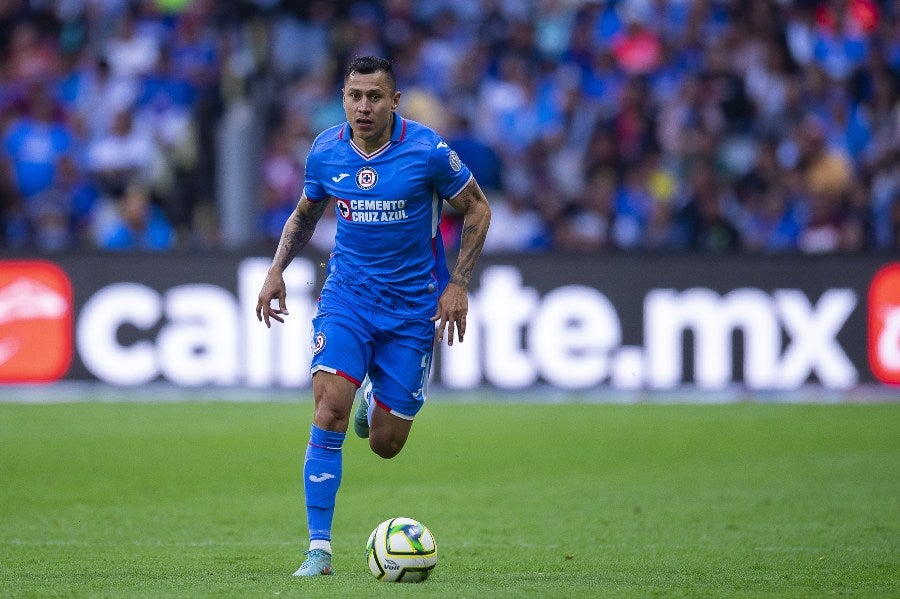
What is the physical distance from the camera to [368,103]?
288 inches

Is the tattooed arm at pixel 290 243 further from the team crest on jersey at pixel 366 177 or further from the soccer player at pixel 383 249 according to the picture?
the team crest on jersey at pixel 366 177

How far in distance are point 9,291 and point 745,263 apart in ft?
25.7

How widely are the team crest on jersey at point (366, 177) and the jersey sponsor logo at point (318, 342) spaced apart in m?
0.75

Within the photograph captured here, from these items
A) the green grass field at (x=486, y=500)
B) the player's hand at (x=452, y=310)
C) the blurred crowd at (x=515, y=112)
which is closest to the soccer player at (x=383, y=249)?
the player's hand at (x=452, y=310)

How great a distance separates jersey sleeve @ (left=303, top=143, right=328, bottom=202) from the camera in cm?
757

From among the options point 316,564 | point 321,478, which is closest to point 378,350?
point 321,478

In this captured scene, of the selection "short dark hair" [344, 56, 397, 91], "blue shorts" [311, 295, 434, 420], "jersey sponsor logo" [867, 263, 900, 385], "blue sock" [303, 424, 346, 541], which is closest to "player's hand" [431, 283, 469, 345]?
"blue shorts" [311, 295, 434, 420]

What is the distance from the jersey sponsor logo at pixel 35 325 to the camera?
1619cm

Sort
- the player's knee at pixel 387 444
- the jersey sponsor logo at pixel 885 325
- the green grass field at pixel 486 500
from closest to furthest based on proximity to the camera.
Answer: the green grass field at pixel 486 500 < the player's knee at pixel 387 444 < the jersey sponsor logo at pixel 885 325

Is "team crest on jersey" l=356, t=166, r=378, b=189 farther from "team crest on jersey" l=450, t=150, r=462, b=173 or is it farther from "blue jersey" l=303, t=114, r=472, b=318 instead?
"team crest on jersey" l=450, t=150, r=462, b=173

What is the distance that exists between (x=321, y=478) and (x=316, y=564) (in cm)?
40

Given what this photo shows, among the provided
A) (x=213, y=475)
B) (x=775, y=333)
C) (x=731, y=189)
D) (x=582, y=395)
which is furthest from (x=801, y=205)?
(x=213, y=475)

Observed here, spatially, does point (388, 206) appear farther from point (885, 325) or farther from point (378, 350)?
point (885, 325)

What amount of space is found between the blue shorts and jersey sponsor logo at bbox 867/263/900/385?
940cm
